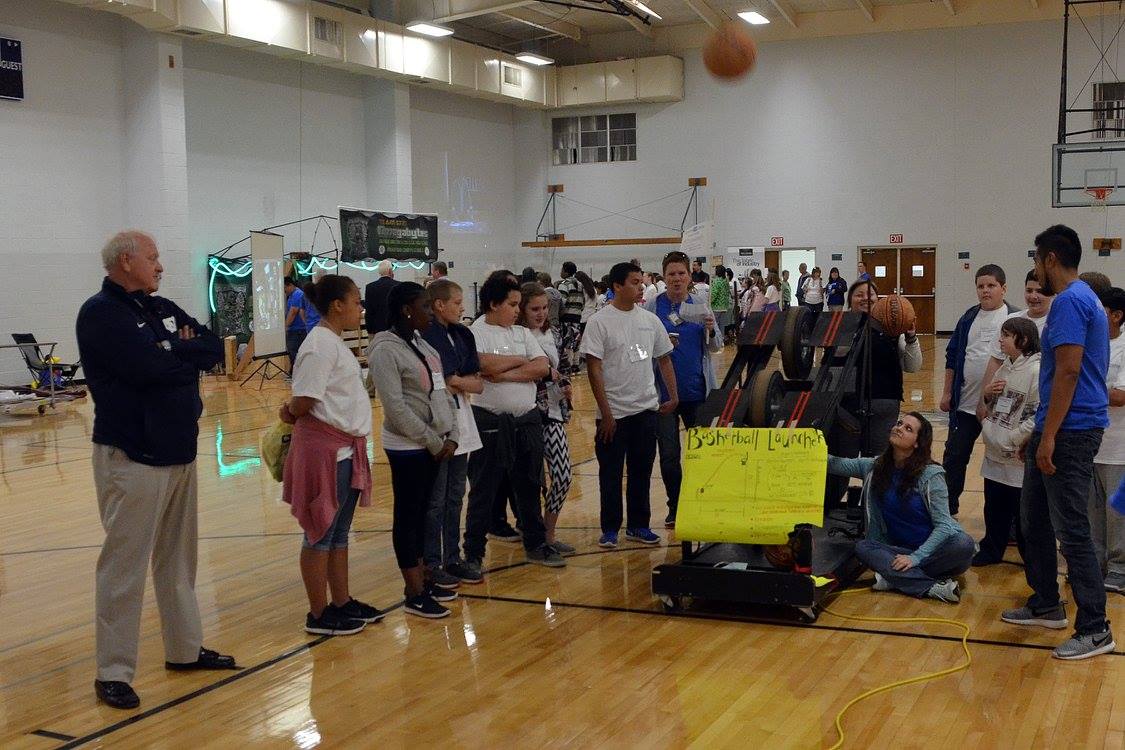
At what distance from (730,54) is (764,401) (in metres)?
8.13

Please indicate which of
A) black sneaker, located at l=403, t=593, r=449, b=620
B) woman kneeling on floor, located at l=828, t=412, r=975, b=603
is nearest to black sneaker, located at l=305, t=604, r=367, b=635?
black sneaker, located at l=403, t=593, r=449, b=620

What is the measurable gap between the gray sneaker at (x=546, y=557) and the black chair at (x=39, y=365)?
30.6ft

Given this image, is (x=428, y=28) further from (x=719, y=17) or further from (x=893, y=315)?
(x=893, y=315)

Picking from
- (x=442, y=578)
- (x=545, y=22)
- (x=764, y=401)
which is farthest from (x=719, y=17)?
(x=442, y=578)

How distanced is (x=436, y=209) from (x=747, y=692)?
782 inches

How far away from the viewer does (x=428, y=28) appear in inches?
797

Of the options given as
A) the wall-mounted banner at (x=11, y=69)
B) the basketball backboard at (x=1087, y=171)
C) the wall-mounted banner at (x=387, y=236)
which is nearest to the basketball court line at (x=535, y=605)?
the basketball backboard at (x=1087, y=171)

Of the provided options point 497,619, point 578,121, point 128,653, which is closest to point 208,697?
point 128,653

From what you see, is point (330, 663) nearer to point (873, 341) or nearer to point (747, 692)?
point (747, 692)

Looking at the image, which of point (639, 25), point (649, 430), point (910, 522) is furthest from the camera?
point (639, 25)

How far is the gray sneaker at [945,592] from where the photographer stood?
4895mm

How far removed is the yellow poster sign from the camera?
15.7 ft

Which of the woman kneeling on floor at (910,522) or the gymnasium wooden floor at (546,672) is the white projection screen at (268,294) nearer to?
the gymnasium wooden floor at (546,672)

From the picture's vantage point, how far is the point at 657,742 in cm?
346
